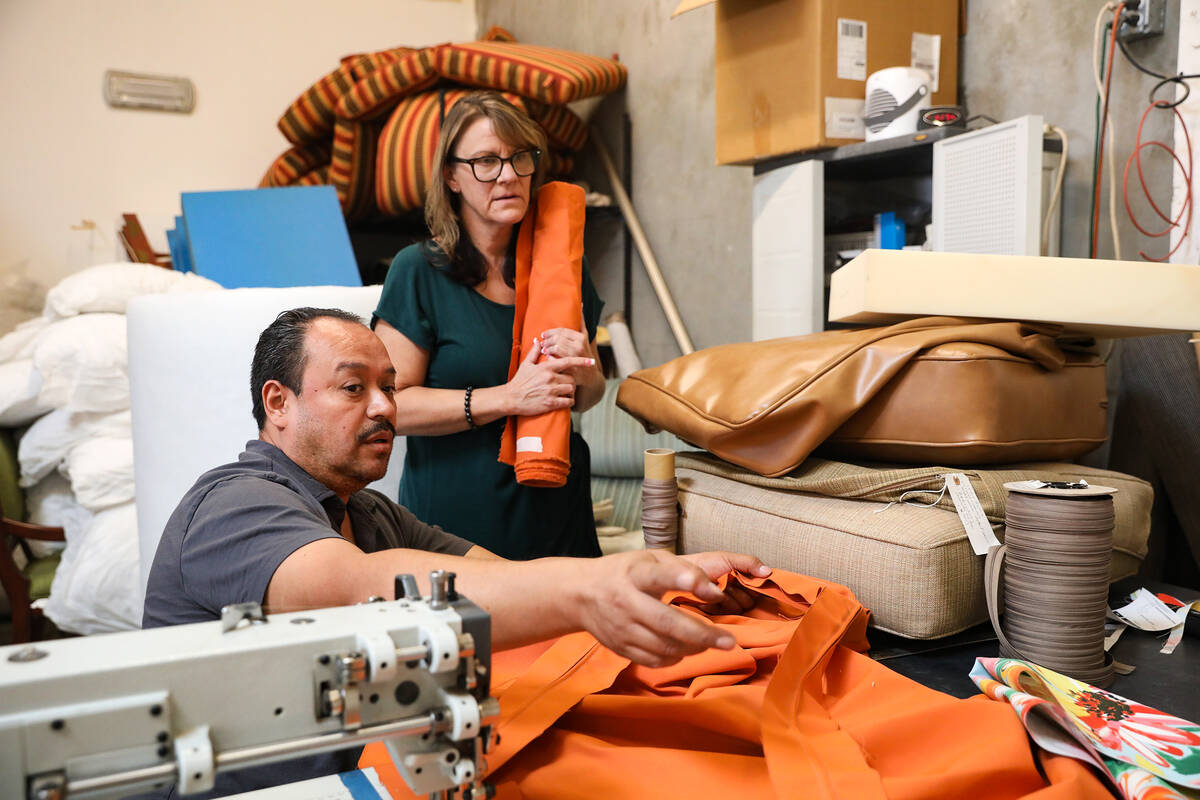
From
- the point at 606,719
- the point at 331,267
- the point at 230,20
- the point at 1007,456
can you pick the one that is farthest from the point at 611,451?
the point at 230,20

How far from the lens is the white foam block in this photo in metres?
1.29

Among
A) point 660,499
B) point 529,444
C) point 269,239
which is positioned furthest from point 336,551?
point 269,239

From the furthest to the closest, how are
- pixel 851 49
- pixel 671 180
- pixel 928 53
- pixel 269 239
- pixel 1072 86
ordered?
1. pixel 671 180
2. pixel 269 239
3. pixel 928 53
4. pixel 851 49
5. pixel 1072 86

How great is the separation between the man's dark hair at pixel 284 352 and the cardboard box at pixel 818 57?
1.50 meters

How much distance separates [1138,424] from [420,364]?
4.69 ft

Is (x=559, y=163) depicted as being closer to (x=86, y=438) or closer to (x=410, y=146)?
(x=410, y=146)

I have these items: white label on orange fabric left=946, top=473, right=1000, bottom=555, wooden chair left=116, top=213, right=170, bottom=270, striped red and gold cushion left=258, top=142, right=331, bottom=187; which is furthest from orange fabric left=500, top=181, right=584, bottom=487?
wooden chair left=116, top=213, right=170, bottom=270

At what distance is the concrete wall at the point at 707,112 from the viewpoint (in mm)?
2098

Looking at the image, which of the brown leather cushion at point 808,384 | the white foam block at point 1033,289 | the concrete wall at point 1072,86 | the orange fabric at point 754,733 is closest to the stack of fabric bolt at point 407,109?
the concrete wall at point 1072,86

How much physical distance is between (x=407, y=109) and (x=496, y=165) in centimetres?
237

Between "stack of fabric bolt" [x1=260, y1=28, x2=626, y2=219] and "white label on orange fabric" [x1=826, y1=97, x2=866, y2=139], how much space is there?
150 centimetres

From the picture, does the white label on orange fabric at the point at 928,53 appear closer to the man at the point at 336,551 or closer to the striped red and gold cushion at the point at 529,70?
the striped red and gold cushion at the point at 529,70

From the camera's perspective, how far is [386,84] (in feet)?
12.5

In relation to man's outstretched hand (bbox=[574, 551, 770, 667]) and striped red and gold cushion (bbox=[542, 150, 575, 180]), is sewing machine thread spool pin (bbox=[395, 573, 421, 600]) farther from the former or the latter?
striped red and gold cushion (bbox=[542, 150, 575, 180])
